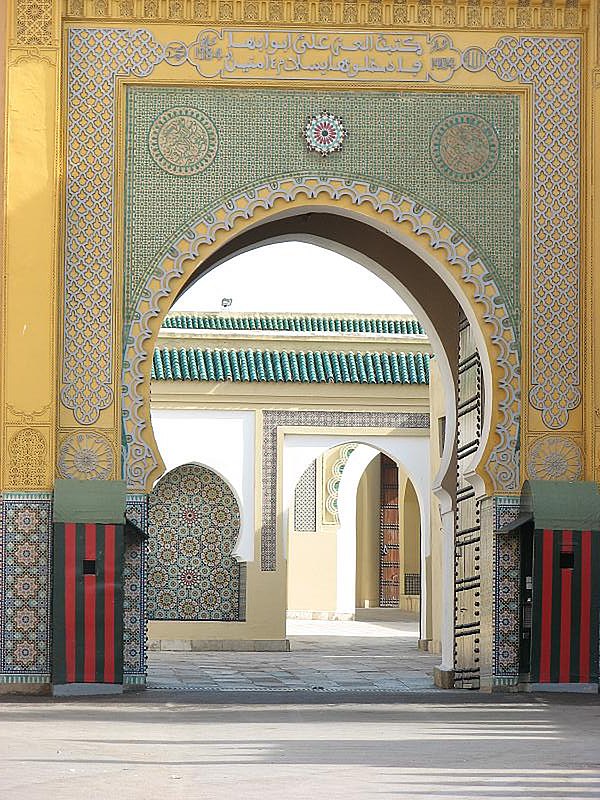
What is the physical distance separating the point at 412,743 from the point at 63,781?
5.37 ft

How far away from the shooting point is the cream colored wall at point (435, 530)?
1442 cm

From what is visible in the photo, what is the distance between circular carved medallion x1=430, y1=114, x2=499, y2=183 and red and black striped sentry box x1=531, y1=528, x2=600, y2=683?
1.97 m

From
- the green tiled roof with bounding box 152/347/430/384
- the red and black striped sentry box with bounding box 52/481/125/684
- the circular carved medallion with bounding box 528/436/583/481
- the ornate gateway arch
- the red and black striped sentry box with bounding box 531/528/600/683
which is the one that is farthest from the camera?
the green tiled roof with bounding box 152/347/430/384

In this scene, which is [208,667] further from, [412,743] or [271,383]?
[412,743]

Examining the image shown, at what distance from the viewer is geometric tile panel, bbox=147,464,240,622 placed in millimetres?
16188

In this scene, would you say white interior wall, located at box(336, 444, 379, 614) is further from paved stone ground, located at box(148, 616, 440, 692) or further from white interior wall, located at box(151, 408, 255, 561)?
white interior wall, located at box(151, 408, 255, 561)

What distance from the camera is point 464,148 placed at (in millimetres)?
8977

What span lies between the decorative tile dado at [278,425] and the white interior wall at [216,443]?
0.14 m

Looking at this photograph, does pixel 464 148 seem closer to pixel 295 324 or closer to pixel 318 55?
pixel 318 55

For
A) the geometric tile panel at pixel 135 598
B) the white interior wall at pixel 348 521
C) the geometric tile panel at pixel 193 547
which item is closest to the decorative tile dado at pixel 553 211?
the geometric tile panel at pixel 135 598

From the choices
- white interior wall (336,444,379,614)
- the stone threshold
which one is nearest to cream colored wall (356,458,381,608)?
Result: white interior wall (336,444,379,614)

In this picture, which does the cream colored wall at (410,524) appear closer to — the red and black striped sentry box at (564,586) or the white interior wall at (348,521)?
the white interior wall at (348,521)

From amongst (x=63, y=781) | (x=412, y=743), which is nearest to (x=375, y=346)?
(x=412, y=743)

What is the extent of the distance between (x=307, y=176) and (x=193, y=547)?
26.6 feet
